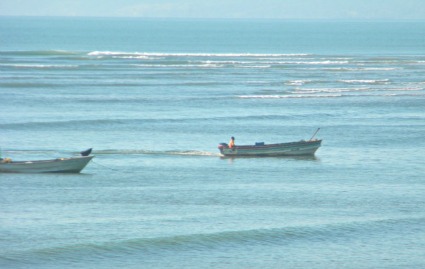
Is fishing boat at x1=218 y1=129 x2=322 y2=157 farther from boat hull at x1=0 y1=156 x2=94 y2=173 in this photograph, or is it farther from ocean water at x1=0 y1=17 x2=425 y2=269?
boat hull at x1=0 y1=156 x2=94 y2=173

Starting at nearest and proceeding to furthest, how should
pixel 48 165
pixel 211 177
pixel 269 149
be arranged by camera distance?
pixel 48 165, pixel 211 177, pixel 269 149

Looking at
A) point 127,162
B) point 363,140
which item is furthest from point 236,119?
point 127,162

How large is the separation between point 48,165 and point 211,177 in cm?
634

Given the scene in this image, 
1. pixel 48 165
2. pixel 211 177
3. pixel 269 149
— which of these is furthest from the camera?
pixel 269 149

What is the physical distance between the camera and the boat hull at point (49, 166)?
3825 cm

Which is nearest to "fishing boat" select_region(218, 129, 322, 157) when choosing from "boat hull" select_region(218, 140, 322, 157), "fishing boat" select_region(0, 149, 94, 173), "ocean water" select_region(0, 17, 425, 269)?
"boat hull" select_region(218, 140, 322, 157)

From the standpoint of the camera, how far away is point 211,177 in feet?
127

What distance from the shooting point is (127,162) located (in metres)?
41.3

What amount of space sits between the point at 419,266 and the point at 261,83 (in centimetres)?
5109

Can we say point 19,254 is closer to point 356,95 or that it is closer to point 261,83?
point 356,95

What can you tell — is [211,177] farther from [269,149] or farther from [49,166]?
[49,166]

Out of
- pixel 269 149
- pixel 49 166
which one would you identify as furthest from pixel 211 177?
A: pixel 49 166

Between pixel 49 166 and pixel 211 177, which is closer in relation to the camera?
pixel 49 166

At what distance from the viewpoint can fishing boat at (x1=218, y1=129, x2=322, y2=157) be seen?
4288 cm
